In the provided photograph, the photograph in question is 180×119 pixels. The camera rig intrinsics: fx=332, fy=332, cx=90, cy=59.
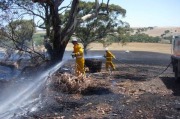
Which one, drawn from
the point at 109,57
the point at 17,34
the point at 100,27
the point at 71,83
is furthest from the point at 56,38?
the point at 100,27

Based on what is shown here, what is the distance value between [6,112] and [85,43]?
33143mm

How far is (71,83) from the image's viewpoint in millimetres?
13734


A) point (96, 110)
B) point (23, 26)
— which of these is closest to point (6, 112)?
point (96, 110)

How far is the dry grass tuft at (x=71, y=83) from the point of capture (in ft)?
45.0

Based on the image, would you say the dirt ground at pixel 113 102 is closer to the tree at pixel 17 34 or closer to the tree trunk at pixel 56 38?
the tree trunk at pixel 56 38

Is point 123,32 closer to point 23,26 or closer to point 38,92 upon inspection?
point 23,26

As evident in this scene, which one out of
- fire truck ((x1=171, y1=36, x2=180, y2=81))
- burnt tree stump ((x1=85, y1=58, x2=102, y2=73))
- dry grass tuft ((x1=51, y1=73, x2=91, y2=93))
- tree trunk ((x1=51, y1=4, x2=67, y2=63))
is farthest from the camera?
burnt tree stump ((x1=85, y1=58, x2=102, y2=73))

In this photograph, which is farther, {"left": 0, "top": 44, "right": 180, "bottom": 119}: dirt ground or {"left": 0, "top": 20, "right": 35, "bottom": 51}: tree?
{"left": 0, "top": 20, "right": 35, "bottom": 51}: tree

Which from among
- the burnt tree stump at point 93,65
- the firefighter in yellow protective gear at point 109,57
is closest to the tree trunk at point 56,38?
the burnt tree stump at point 93,65

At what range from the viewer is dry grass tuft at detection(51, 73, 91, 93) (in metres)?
13.7

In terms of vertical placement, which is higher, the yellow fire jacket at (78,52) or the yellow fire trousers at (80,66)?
the yellow fire jacket at (78,52)

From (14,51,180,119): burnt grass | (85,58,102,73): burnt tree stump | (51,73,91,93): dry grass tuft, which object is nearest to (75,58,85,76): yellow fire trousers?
(14,51,180,119): burnt grass

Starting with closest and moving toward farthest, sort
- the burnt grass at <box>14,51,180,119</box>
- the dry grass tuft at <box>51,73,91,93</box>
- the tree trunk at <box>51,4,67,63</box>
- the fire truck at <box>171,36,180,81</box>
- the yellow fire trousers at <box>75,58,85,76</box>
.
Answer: the burnt grass at <box>14,51,180,119</box> < the dry grass tuft at <box>51,73,91,93</box> < the yellow fire trousers at <box>75,58,85,76</box> < the fire truck at <box>171,36,180,81</box> < the tree trunk at <box>51,4,67,63</box>

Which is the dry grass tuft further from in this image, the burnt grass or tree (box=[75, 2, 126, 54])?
tree (box=[75, 2, 126, 54])
